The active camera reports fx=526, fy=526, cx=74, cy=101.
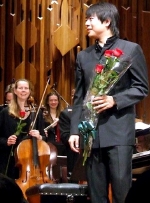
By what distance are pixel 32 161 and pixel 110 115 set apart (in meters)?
2.26

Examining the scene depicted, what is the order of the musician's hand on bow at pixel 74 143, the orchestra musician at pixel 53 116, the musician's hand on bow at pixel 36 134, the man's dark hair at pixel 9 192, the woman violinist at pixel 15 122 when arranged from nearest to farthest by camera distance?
the man's dark hair at pixel 9 192, the musician's hand on bow at pixel 74 143, the musician's hand on bow at pixel 36 134, the woman violinist at pixel 15 122, the orchestra musician at pixel 53 116

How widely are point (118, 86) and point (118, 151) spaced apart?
1.04ft

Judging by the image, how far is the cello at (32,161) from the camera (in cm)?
457

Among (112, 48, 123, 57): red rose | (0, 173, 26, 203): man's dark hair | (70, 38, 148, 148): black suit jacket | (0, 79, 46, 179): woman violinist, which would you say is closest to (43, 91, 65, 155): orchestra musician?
(0, 79, 46, 179): woman violinist

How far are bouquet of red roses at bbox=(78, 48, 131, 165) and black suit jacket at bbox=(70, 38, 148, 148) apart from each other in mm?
41

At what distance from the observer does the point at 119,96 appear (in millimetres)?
2494

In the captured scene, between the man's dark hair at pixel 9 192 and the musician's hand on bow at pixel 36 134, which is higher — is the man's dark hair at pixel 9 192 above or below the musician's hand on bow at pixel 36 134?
above

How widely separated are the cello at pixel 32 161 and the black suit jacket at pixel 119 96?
2.03m

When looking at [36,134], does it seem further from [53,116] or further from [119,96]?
[119,96]

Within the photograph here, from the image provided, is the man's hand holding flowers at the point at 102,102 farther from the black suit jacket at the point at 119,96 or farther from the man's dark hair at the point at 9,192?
the man's dark hair at the point at 9,192

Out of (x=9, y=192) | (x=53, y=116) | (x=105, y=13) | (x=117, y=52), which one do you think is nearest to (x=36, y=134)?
(x=53, y=116)

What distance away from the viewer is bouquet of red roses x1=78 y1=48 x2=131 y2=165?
8.09 feet

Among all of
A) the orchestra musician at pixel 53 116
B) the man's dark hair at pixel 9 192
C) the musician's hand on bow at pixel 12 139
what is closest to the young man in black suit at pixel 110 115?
the man's dark hair at pixel 9 192

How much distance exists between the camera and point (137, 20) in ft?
23.4
